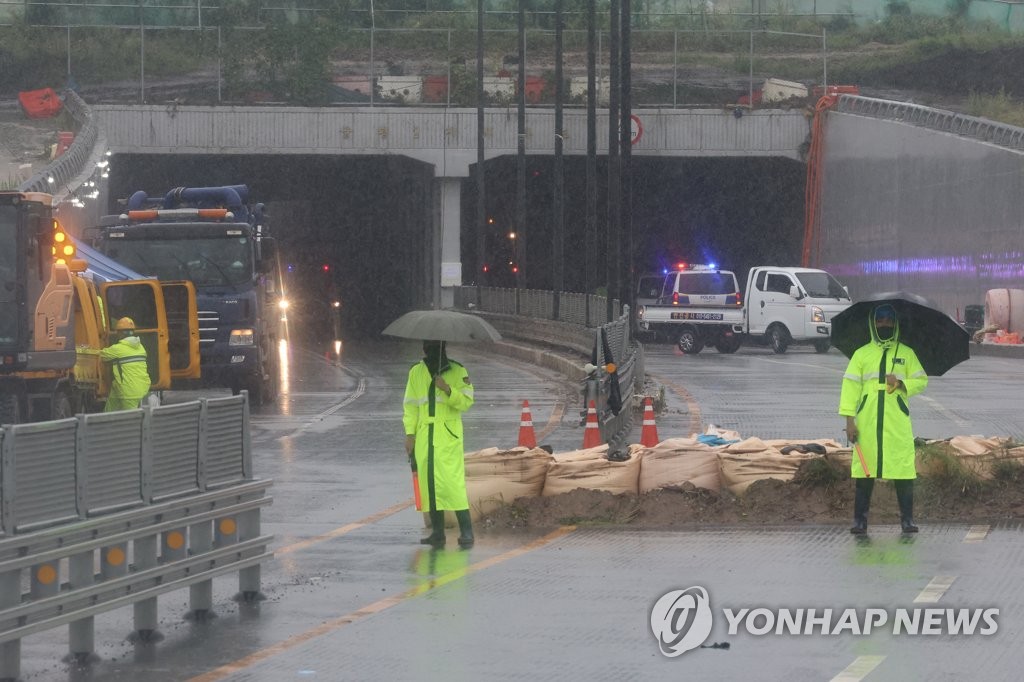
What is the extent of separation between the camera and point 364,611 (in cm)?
987

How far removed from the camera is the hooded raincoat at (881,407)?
12.4 metres

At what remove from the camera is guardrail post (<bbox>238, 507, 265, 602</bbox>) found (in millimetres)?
10156

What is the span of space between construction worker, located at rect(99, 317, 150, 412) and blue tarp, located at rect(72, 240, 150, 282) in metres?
5.26

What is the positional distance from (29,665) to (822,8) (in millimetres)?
67104

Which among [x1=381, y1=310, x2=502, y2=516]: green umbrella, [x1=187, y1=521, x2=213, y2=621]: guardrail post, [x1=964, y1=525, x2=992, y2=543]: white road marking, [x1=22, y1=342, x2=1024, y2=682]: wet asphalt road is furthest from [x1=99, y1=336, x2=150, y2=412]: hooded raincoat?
[x1=964, y1=525, x2=992, y2=543]: white road marking

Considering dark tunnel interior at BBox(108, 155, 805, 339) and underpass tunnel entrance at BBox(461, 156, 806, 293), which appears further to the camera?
underpass tunnel entrance at BBox(461, 156, 806, 293)

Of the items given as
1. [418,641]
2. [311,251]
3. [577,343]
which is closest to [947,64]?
[311,251]

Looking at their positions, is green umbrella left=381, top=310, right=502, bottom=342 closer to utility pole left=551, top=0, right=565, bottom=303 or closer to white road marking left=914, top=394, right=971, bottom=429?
white road marking left=914, top=394, right=971, bottom=429

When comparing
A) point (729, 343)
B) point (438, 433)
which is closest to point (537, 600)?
point (438, 433)

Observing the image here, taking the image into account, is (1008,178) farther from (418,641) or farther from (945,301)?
(418,641)

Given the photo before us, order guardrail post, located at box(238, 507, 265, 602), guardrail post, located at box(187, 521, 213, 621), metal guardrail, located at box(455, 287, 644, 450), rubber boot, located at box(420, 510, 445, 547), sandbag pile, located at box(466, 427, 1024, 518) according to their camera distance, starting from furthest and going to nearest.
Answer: metal guardrail, located at box(455, 287, 644, 450), sandbag pile, located at box(466, 427, 1024, 518), rubber boot, located at box(420, 510, 445, 547), guardrail post, located at box(238, 507, 265, 602), guardrail post, located at box(187, 521, 213, 621)

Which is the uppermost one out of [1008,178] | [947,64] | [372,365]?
[947,64]

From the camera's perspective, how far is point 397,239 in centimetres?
7375

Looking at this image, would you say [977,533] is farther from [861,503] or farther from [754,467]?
[754,467]
